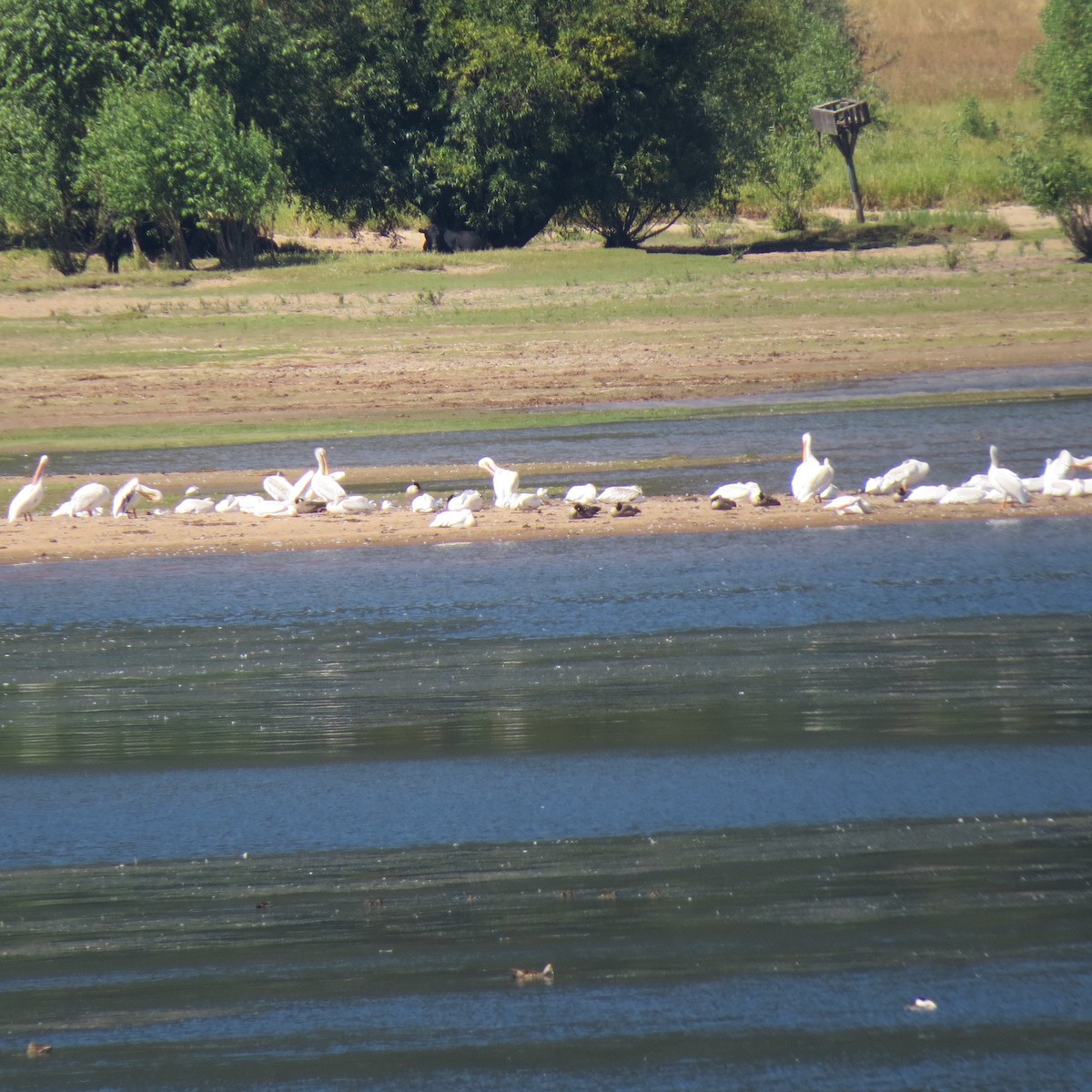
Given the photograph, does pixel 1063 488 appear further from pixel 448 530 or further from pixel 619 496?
pixel 448 530

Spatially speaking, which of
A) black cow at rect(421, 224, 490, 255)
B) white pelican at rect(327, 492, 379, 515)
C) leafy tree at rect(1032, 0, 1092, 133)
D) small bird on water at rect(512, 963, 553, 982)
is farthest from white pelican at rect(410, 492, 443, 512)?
black cow at rect(421, 224, 490, 255)

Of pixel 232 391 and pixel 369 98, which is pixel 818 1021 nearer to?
pixel 232 391

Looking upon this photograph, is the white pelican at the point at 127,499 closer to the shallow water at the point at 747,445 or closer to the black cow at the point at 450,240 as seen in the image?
the shallow water at the point at 747,445

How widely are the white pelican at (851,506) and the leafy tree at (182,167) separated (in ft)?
70.3

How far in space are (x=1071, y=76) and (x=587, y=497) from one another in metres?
20.9

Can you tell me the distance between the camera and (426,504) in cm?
1270

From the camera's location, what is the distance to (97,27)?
112 feet

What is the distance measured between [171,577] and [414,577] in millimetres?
1726

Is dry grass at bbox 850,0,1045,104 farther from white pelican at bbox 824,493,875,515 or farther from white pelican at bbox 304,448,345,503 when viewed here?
white pelican at bbox 304,448,345,503

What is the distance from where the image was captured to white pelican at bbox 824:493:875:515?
12172 mm

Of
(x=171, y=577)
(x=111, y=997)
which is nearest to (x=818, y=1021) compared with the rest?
(x=111, y=997)

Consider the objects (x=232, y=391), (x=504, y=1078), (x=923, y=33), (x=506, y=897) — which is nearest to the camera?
(x=504, y=1078)

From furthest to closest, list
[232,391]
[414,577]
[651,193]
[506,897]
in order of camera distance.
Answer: [651,193]
[232,391]
[414,577]
[506,897]

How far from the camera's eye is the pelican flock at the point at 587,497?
1225 centimetres
